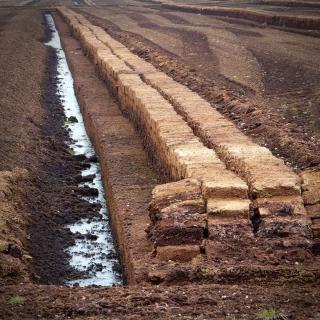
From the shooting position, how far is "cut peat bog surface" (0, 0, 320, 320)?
4820 mm

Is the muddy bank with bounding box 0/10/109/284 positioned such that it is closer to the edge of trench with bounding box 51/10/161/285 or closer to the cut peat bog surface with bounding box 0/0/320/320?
the cut peat bog surface with bounding box 0/0/320/320

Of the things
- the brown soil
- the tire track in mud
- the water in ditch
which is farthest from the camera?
the tire track in mud

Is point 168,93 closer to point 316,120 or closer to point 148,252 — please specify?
point 316,120

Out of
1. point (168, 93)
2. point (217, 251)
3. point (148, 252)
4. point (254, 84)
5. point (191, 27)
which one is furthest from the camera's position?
point (191, 27)

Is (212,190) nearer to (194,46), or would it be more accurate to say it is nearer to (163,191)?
(163,191)

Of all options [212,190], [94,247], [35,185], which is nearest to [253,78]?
[35,185]

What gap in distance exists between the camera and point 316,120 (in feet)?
30.9

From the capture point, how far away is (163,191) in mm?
6137

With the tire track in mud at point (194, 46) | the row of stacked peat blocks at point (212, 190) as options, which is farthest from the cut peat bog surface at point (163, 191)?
the tire track in mud at point (194, 46)

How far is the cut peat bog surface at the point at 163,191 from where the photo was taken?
4820 millimetres

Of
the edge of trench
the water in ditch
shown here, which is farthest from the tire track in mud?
the water in ditch

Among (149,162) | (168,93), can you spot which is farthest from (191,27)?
(149,162)

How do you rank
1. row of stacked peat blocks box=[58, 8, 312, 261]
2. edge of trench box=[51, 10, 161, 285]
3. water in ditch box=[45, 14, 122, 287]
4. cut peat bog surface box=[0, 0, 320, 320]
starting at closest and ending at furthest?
cut peat bog surface box=[0, 0, 320, 320]
row of stacked peat blocks box=[58, 8, 312, 261]
edge of trench box=[51, 10, 161, 285]
water in ditch box=[45, 14, 122, 287]

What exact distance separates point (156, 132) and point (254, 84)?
15.2ft
